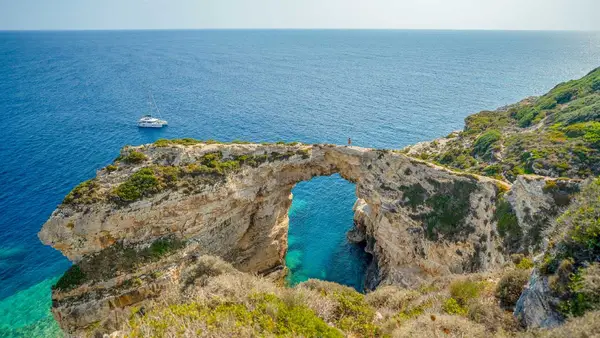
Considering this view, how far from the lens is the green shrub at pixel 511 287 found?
48.1 feet

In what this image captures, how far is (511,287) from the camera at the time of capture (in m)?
15.0

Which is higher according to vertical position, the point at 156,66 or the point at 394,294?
the point at 156,66

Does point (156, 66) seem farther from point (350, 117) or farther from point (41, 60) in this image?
point (350, 117)

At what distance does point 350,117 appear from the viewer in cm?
7262

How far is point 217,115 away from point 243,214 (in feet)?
158

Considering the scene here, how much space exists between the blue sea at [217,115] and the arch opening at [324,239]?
0.49 feet

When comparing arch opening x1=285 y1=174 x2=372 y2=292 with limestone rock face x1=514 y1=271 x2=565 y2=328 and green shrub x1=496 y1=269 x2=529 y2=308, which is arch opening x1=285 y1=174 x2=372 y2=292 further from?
limestone rock face x1=514 y1=271 x2=565 y2=328

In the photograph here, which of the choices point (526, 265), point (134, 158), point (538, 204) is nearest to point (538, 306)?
point (526, 265)

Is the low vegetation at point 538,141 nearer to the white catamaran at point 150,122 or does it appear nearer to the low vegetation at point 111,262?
the low vegetation at point 111,262

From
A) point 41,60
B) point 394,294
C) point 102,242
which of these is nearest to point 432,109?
point 394,294

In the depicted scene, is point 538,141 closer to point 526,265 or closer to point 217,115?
point 526,265

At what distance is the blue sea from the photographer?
34812mm

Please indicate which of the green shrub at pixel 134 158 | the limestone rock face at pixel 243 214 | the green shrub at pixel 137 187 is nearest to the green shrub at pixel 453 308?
the limestone rock face at pixel 243 214

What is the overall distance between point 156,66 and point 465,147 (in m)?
120
